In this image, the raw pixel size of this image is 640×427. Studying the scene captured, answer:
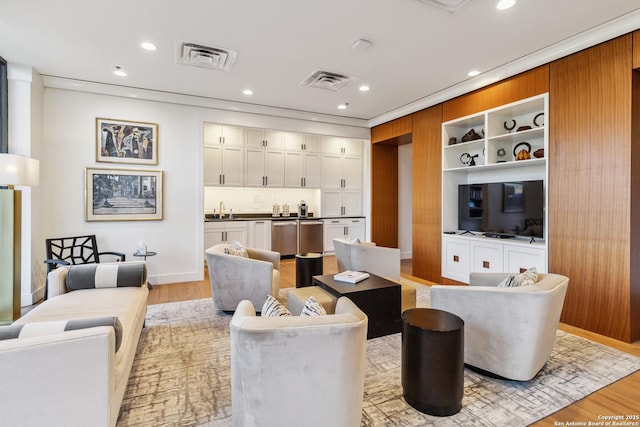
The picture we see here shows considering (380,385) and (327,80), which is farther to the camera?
(327,80)

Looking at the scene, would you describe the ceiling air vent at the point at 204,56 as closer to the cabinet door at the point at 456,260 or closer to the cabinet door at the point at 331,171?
the cabinet door at the point at 331,171

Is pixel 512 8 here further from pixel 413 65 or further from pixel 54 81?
pixel 54 81

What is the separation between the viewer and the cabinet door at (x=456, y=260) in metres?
4.60

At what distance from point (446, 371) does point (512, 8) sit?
9.64ft

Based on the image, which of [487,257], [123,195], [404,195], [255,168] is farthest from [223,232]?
[487,257]

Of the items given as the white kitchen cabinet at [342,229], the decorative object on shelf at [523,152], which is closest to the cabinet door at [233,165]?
the white kitchen cabinet at [342,229]

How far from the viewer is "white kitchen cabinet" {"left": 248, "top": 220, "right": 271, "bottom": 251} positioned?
657cm

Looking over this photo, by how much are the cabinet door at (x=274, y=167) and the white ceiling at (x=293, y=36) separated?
231cm

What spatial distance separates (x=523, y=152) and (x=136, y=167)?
5.28 metres

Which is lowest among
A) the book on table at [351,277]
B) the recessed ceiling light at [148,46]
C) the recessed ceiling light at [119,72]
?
the book on table at [351,277]

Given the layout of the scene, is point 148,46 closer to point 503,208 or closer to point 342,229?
point 503,208

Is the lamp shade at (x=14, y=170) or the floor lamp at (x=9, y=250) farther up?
the lamp shade at (x=14, y=170)

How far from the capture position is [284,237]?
685 cm

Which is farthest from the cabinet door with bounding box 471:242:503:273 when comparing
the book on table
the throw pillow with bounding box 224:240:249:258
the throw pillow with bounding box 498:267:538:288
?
the throw pillow with bounding box 224:240:249:258
